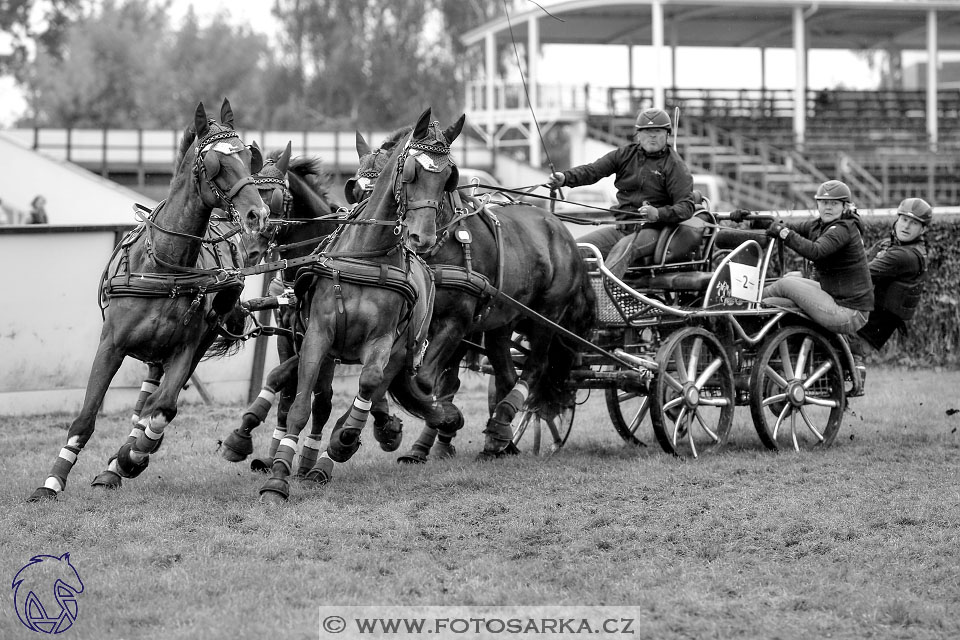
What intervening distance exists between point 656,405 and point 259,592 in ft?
12.3

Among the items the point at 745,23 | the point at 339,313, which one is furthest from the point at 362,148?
the point at 745,23

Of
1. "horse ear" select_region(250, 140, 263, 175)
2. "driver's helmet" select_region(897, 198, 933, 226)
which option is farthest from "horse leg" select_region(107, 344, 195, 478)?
"driver's helmet" select_region(897, 198, 933, 226)

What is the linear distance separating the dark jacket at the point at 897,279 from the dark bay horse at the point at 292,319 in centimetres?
402

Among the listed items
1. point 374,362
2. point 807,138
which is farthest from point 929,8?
point 374,362

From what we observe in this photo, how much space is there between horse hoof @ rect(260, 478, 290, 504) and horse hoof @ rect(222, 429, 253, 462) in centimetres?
57

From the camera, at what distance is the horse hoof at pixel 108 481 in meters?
7.42

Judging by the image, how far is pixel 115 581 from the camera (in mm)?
5586

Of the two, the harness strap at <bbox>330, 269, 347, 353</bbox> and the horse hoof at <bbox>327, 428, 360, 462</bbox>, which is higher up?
the harness strap at <bbox>330, 269, 347, 353</bbox>

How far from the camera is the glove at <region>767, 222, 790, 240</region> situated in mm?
8758

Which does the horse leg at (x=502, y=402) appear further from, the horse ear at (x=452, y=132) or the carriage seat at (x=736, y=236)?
the horse ear at (x=452, y=132)

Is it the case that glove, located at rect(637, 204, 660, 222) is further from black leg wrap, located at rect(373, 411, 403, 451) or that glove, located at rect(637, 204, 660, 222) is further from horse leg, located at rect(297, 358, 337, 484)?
horse leg, located at rect(297, 358, 337, 484)

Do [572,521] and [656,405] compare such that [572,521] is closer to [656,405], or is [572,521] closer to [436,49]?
[656,405]

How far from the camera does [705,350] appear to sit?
9.09 meters

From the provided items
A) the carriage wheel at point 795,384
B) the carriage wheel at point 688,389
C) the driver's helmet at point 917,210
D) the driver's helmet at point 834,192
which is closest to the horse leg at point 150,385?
the carriage wheel at point 688,389
